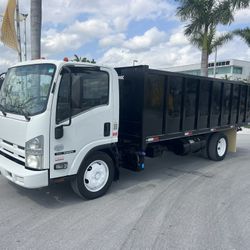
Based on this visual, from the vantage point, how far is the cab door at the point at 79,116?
13.5ft

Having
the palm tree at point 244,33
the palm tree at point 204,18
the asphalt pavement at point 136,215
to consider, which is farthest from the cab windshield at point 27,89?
the palm tree at point 244,33

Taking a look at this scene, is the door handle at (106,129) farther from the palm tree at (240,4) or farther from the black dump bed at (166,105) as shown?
the palm tree at (240,4)

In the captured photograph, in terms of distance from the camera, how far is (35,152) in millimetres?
4016

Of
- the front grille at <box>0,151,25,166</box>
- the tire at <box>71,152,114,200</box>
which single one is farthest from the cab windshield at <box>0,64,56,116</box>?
the tire at <box>71,152,114,200</box>

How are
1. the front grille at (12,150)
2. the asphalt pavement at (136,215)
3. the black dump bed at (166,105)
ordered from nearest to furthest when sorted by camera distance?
the asphalt pavement at (136,215)
the front grille at (12,150)
the black dump bed at (166,105)

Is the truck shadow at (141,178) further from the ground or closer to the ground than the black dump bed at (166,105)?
closer to the ground

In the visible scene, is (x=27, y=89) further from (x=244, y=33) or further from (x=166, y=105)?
(x=244, y=33)

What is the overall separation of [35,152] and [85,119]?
958 millimetres

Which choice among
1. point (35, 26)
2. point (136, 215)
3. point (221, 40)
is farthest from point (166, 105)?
point (221, 40)

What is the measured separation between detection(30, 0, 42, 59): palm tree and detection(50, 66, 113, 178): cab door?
15.6 feet

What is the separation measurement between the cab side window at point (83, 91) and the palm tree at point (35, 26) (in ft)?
15.5

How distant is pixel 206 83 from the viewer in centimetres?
685

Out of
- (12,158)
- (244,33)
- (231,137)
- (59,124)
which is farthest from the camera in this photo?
(244,33)

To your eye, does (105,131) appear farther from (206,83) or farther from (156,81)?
(206,83)
